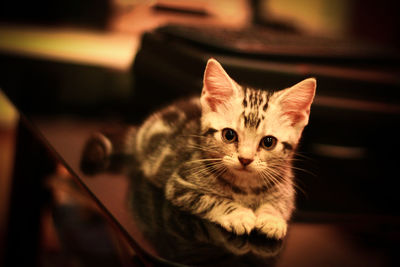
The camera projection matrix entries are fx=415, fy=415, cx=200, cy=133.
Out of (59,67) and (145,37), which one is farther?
(59,67)

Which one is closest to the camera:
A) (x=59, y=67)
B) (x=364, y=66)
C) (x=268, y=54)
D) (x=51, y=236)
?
(x=268, y=54)

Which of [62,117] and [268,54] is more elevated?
[268,54]

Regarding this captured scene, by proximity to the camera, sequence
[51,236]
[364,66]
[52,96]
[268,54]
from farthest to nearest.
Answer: [51,236] < [52,96] < [364,66] < [268,54]

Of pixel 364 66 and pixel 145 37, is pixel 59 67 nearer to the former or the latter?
pixel 145 37

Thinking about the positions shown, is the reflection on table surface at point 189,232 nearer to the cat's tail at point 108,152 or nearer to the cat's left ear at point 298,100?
the cat's tail at point 108,152

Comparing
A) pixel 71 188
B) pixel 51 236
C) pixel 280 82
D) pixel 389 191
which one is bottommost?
pixel 51 236

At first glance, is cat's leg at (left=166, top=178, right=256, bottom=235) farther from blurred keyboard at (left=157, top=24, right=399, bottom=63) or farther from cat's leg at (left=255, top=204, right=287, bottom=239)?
blurred keyboard at (left=157, top=24, right=399, bottom=63)

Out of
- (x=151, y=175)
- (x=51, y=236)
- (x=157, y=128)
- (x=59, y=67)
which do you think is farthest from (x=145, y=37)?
(x=51, y=236)

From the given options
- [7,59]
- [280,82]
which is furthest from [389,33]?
[7,59]
